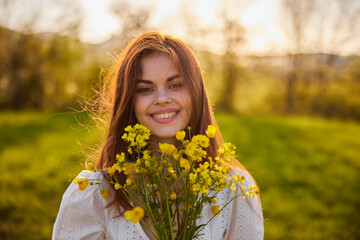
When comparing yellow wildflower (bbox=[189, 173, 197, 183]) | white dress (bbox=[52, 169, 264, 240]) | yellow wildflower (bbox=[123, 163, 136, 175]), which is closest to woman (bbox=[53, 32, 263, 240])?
white dress (bbox=[52, 169, 264, 240])

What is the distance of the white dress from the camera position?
1.50 meters

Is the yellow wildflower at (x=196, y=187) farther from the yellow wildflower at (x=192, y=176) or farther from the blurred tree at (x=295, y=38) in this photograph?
the blurred tree at (x=295, y=38)

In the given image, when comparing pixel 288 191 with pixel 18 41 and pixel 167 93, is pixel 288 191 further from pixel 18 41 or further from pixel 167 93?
pixel 18 41

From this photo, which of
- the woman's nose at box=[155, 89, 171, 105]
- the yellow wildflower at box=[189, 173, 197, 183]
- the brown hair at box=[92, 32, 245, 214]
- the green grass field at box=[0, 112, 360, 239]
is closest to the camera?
the yellow wildflower at box=[189, 173, 197, 183]

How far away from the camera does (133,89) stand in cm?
155

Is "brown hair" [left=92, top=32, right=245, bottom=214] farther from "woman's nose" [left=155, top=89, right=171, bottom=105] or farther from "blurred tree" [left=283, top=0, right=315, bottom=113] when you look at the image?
"blurred tree" [left=283, top=0, right=315, bottom=113]

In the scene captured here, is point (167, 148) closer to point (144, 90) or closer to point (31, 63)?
point (144, 90)

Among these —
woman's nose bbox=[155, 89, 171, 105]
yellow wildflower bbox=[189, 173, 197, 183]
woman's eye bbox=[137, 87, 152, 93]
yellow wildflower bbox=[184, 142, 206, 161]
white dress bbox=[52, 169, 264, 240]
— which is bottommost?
white dress bbox=[52, 169, 264, 240]

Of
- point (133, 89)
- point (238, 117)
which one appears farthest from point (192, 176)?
point (238, 117)

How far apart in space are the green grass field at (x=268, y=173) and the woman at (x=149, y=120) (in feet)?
2.03

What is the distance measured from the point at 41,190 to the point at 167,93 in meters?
3.85

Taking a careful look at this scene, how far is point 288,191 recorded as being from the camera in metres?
5.07

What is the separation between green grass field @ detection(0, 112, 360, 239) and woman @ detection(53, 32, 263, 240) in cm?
62

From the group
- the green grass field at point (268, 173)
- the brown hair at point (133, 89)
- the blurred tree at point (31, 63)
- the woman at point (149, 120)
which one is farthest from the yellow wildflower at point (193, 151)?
the blurred tree at point (31, 63)
